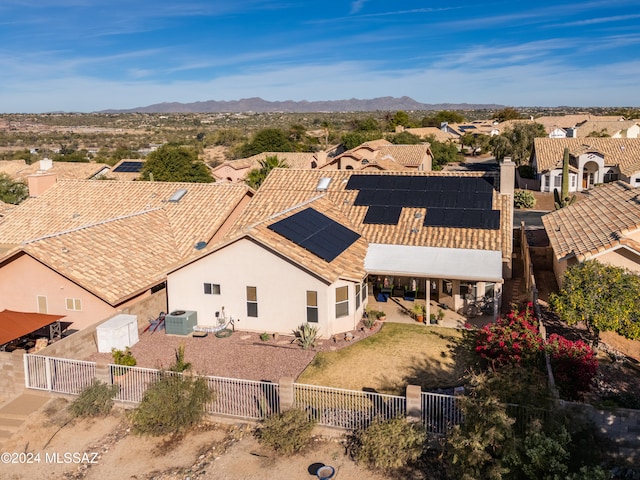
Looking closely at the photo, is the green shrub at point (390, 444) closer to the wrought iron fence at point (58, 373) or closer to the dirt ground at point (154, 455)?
the dirt ground at point (154, 455)

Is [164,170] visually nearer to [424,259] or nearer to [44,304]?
[44,304]

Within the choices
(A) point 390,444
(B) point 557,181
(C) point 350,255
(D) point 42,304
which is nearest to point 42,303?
(D) point 42,304

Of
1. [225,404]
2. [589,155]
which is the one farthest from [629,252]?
[589,155]

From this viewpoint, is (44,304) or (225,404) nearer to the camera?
(225,404)

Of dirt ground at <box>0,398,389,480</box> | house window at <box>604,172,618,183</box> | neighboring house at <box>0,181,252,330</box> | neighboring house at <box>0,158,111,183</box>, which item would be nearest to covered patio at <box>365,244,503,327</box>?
neighboring house at <box>0,181,252,330</box>

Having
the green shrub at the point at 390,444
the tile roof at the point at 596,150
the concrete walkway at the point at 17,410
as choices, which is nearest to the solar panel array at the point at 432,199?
the green shrub at the point at 390,444

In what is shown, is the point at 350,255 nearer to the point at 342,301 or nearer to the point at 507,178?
the point at 342,301
